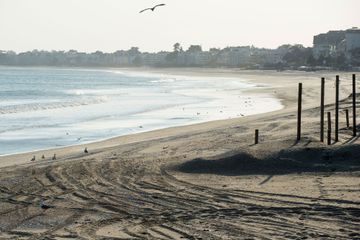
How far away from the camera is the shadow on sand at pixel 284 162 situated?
12320mm

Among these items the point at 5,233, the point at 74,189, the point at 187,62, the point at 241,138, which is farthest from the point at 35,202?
the point at 187,62

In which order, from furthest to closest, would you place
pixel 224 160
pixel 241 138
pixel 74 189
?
pixel 241 138 → pixel 224 160 → pixel 74 189

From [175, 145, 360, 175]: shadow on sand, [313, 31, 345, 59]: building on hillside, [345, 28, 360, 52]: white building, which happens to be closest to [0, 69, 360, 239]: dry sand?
[175, 145, 360, 175]: shadow on sand

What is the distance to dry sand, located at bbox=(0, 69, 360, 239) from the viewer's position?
27.3ft

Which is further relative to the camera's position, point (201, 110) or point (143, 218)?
point (201, 110)

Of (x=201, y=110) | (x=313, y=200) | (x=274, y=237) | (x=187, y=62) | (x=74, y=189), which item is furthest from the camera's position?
(x=187, y=62)

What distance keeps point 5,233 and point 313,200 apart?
177 inches

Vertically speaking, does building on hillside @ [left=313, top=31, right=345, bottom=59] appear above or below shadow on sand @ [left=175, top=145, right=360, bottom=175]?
above

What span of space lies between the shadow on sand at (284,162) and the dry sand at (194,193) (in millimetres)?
20

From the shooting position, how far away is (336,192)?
10094 mm

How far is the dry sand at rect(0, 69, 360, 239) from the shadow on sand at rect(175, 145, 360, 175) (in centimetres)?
2

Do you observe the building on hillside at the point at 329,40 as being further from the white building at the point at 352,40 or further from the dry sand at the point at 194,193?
the dry sand at the point at 194,193

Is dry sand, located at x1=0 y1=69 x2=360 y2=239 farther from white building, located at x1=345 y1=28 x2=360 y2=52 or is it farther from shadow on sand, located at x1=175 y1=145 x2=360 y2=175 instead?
white building, located at x1=345 y1=28 x2=360 y2=52

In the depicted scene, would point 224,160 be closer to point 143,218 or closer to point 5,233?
point 143,218
